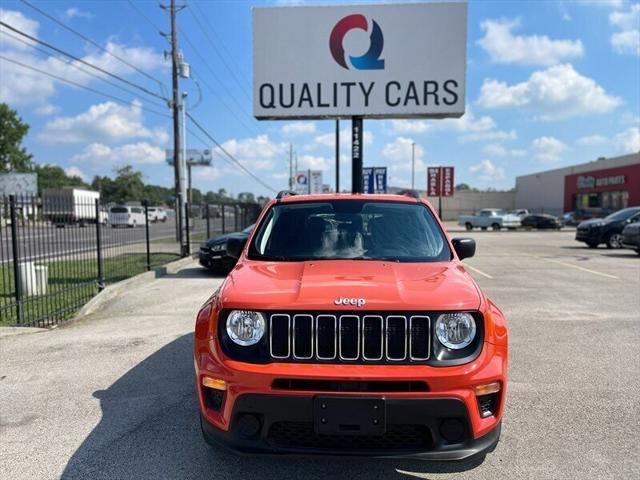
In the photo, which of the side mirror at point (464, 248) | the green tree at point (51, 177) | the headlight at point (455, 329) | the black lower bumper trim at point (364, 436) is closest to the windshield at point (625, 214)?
the side mirror at point (464, 248)

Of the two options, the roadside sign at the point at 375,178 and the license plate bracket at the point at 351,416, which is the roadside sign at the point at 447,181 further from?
the license plate bracket at the point at 351,416

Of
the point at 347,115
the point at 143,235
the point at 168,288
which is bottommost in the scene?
the point at 168,288

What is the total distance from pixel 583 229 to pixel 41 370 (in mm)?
20351

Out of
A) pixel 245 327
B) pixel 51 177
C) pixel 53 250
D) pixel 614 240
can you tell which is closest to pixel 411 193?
pixel 245 327

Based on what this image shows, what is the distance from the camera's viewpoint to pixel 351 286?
2805mm

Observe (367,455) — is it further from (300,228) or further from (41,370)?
(41,370)

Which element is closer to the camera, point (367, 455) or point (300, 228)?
point (367, 455)

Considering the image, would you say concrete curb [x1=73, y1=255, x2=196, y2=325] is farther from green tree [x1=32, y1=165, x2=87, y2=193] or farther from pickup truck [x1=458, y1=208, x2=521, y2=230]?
green tree [x1=32, y1=165, x2=87, y2=193]

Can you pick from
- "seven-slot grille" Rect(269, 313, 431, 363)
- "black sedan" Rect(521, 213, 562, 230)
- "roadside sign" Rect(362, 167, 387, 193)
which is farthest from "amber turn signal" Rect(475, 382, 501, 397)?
"black sedan" Rect(521, 213, 562, 230)

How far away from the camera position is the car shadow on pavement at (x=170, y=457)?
295cm

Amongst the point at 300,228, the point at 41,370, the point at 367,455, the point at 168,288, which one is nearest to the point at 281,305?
the point at 367,455

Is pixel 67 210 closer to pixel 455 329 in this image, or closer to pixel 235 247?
pixel 235 247

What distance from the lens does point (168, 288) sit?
10.0 metres

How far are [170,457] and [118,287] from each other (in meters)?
6.93
